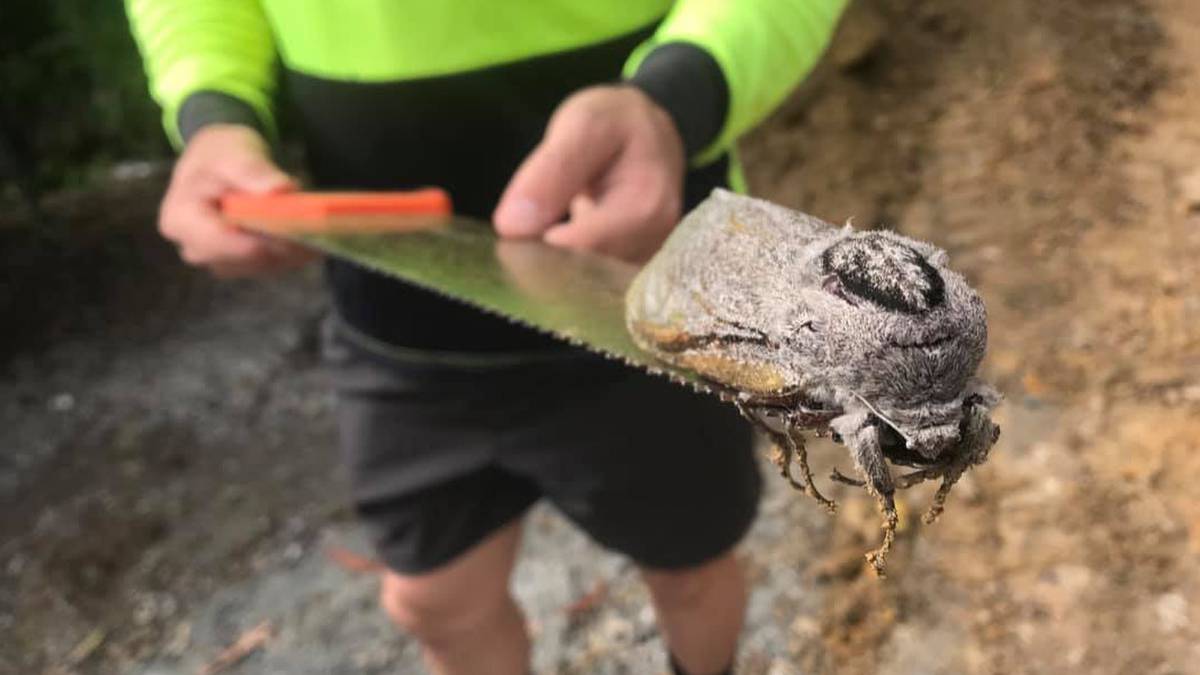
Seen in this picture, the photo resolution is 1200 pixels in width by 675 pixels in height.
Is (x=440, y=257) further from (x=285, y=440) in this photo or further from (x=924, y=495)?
(x=285, y=440)

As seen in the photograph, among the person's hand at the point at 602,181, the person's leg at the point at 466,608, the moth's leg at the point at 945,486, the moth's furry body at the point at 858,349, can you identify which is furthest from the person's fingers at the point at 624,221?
the person's leg at the point at 466,608

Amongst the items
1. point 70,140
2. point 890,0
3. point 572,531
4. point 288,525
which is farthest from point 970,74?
point 70,140

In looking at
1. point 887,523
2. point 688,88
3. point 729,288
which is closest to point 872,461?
point 887,523

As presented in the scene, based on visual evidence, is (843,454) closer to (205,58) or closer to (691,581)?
(691,581)

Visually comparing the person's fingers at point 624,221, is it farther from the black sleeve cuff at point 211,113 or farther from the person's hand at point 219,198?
the black sleeve cuff at point 211,113

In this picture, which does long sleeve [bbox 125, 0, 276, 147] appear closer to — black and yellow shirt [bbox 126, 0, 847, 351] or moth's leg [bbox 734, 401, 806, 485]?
black and yellow shirt [bbox 126, 0, 847, 351]

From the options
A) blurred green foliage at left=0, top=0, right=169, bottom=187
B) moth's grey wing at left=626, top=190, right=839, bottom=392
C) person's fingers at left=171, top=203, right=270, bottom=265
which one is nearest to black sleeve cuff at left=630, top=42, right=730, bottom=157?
moth's grey wing at left=626, top=190, right=839, bottom=392
